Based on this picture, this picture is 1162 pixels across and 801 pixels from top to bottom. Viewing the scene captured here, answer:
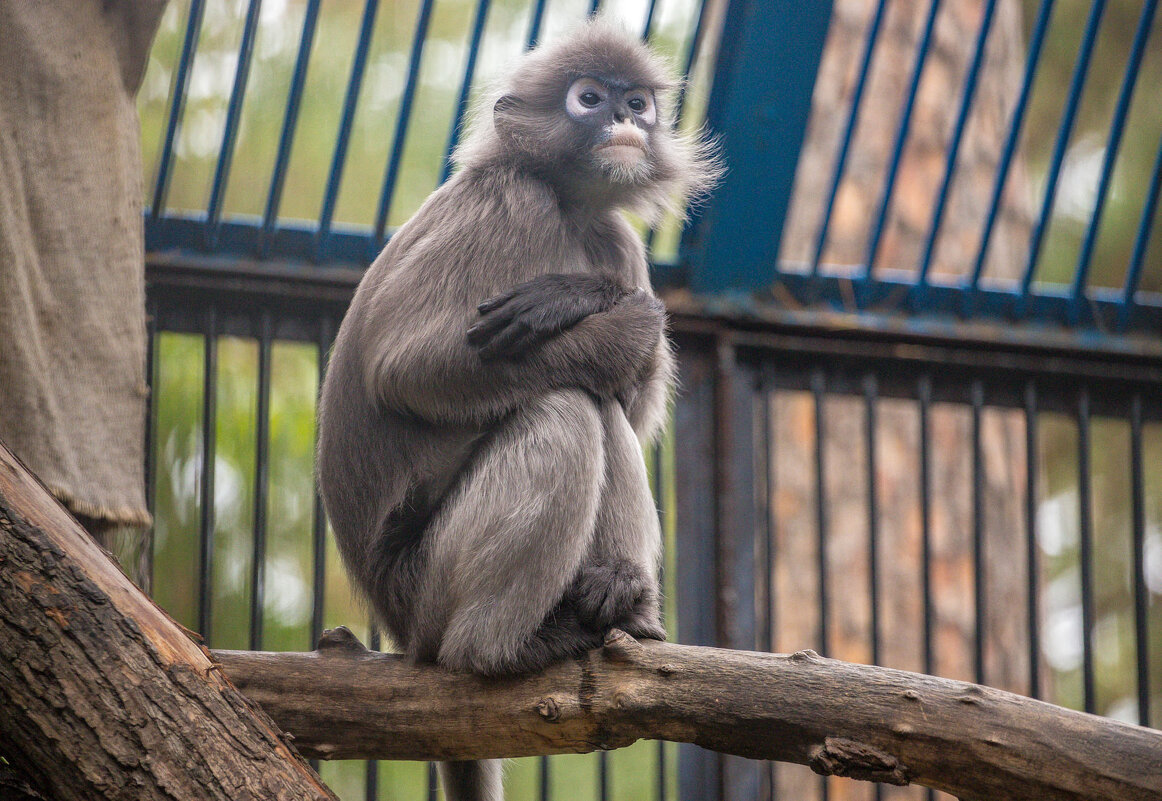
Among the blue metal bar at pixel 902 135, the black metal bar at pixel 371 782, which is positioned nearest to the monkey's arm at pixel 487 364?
the black metal bar at pixel 371 782

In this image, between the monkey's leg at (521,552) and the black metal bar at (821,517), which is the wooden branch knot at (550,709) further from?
the black metal bar at (821,517)

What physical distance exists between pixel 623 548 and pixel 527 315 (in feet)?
2.26

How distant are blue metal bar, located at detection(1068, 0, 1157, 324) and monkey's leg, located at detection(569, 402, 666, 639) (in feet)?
8.08

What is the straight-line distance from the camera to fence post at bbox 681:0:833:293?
4.63m

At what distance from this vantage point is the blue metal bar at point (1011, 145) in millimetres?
4734

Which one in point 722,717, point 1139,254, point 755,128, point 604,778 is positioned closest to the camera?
point 722,717

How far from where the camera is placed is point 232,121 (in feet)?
14.6

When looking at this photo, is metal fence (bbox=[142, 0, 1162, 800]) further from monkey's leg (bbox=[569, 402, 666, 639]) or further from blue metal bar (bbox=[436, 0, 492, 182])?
monkey's leg (bbox=[569, 402, 666, 639])

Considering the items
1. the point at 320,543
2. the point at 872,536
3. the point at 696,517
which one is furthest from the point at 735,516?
the point at 320,543

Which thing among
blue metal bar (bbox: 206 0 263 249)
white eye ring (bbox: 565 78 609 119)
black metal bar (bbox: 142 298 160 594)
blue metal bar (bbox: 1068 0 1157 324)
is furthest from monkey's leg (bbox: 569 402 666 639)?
blue metal bar (bbox: 1068 0 1157 324)

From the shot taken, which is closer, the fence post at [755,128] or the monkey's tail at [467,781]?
the monkey's tail at [467,781]

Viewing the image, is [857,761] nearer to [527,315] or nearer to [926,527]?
[527,315]

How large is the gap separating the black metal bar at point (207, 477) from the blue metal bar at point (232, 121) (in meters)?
0.32

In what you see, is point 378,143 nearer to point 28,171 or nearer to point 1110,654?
point 28,171
